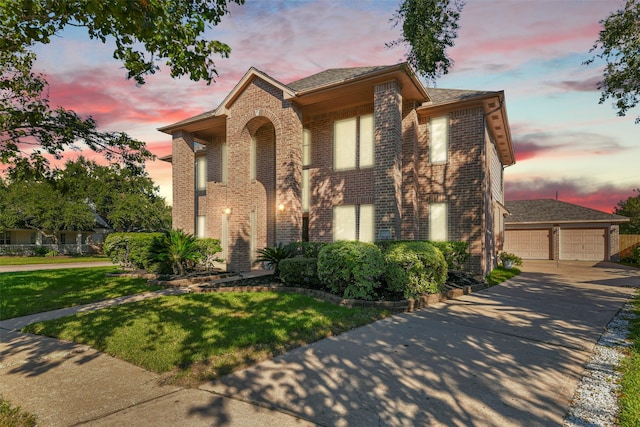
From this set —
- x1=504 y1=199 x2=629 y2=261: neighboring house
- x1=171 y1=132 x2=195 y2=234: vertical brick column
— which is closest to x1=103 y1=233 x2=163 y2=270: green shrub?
x1=171 y1=132 x2=195 y2=234: vertical brick column

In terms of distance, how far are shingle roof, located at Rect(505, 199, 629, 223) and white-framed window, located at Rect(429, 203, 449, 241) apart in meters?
17.0

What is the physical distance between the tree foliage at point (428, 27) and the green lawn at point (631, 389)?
1640 cm

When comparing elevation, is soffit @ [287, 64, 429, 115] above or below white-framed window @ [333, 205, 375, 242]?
above

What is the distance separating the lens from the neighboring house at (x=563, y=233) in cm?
2520

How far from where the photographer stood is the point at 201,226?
18.9 m

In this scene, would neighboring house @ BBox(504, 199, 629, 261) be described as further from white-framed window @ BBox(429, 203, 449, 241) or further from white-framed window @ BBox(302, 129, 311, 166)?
white-framed window @ BBox(302, 129, 311, 166)

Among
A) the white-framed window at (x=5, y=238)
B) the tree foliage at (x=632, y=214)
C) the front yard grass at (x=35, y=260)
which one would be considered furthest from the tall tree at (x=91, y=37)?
the tree foliage at (x=632, y=214)

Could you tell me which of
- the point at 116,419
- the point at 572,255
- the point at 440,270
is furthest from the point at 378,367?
the point at 572,255

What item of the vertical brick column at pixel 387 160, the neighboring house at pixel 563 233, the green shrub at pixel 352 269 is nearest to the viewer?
the green shrub at pixel 352 269

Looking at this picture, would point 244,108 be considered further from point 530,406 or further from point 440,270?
point 530,406

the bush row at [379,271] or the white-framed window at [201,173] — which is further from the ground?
the white-framed window at [201,173]

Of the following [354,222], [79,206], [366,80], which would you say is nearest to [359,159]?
[354,222]

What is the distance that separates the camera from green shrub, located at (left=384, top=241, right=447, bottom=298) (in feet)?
26.9

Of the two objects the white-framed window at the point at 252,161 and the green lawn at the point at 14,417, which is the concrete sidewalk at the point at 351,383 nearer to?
the green lawn at the point at 14,417
